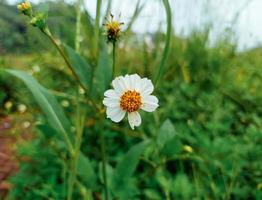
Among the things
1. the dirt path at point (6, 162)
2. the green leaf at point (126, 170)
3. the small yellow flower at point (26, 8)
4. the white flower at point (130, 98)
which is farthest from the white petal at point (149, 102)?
the dirt path at point (6, 162)

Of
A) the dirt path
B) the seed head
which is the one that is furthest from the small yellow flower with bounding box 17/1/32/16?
the dirt path

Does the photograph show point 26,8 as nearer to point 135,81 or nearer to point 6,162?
point 135,81

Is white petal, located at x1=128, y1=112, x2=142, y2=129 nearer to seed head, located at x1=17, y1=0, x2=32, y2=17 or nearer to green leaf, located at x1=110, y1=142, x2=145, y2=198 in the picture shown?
seed head, located at x1=17, y1=0, x2=32, y2=17

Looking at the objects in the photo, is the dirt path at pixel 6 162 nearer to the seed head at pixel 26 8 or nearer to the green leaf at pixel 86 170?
the green leaf at pixel 86 170

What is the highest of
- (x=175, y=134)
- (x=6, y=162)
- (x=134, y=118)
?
(x=6, y=162)

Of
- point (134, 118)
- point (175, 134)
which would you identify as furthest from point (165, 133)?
point (134, 118)

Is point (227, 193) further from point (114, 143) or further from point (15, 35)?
point (15, 35)

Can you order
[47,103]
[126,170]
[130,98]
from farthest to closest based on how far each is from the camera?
[126,170] < [47,103] < [130,98]

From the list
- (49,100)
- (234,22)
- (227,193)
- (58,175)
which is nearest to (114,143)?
(58,175)
